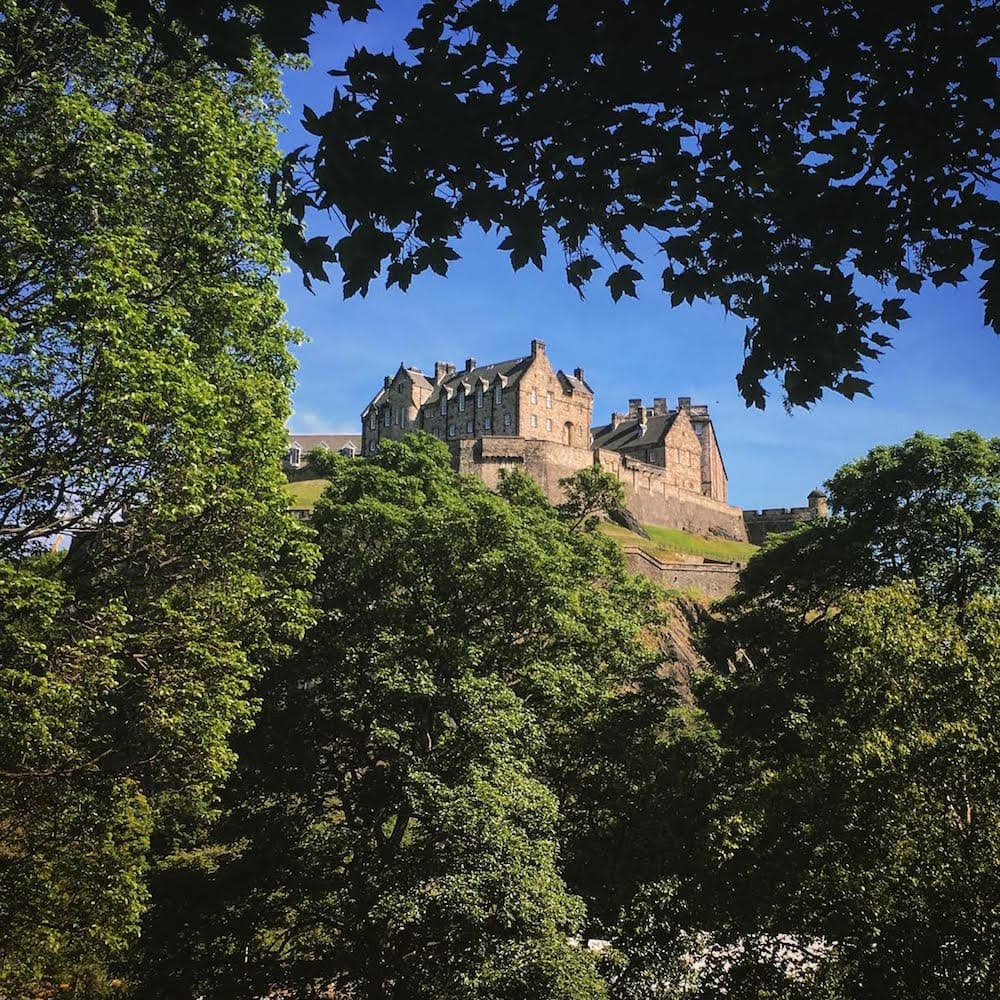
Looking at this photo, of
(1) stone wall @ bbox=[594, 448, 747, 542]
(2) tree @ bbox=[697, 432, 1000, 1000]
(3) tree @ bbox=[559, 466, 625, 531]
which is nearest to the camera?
(2) tree @ bbox=[697, 432, 1000, 1000]

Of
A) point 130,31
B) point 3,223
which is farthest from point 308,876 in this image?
point 130,31

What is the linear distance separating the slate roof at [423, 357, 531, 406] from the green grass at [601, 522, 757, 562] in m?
17.2

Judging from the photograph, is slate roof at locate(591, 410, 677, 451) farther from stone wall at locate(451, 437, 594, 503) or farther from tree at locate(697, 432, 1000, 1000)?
tree at locate(697, 432, 1000, 1000)

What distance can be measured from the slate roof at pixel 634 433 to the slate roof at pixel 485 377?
44.8 ft

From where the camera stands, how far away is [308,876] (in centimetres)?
2205

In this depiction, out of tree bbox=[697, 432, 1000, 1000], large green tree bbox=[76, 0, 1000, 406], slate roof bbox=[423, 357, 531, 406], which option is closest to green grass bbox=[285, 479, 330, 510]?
slate roof bbox=[423, 357, 531, 406]

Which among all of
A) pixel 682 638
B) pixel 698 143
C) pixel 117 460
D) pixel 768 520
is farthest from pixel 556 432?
pixel 698 143

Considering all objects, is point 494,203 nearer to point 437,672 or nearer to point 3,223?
point 3,223

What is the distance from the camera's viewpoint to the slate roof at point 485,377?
269 ft

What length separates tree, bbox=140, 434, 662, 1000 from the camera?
18875 millimetres

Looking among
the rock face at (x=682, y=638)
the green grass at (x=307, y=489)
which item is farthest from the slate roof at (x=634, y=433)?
the rock face at (x=682, y=638)

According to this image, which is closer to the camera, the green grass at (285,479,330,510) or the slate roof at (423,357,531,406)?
the green grass at (285,479,330,510)

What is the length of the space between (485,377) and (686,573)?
1284 inches

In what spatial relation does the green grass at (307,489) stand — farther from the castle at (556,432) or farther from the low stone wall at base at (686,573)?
the low stone wall at base at (686,573)
